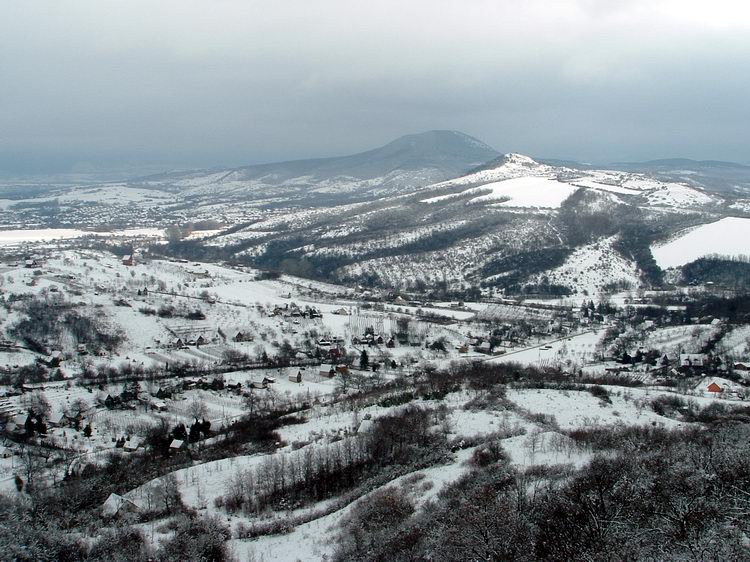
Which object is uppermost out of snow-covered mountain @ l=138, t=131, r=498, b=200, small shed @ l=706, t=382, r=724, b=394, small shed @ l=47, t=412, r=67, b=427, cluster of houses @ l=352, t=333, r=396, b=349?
snow-covered mountain @ l=138, t=131, r=498, b=200

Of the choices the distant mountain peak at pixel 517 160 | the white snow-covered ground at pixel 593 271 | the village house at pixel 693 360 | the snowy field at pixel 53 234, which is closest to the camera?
the village house at pixel 693 360

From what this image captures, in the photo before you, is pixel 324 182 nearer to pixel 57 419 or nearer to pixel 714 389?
pixel 57 419

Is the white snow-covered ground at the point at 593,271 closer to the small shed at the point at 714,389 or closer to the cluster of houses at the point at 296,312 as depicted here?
the cluster of houses at the point at 296,312

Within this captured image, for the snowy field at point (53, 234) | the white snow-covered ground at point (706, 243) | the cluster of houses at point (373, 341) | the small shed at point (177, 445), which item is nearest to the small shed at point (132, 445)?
the small shed at point (177, 445)

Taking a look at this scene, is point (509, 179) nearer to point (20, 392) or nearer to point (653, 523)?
point (20, 392)

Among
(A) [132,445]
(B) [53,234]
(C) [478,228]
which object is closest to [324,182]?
(B) [53,234]

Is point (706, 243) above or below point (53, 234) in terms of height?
below

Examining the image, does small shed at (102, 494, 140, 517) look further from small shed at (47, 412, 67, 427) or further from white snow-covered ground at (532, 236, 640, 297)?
white snow-covered ground at (532, 236, 640, 297)

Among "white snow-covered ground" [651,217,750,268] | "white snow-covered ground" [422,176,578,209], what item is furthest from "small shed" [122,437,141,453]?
"white snow-covered ground" [422,176,578,209]

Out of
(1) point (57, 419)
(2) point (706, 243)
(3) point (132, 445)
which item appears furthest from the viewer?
(2) point (706, 243)
